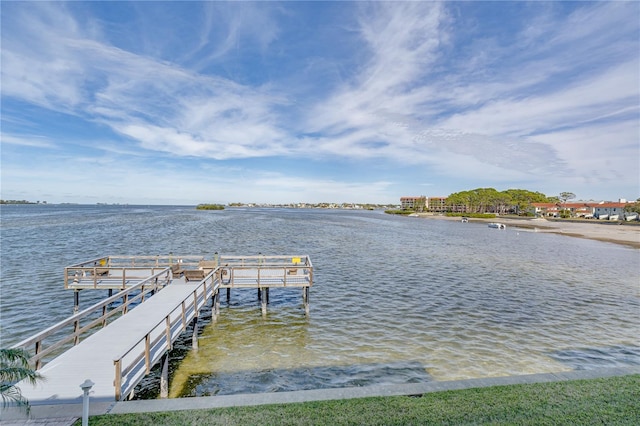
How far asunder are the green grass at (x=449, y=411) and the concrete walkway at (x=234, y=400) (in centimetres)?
18

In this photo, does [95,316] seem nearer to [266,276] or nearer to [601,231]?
[266,276]

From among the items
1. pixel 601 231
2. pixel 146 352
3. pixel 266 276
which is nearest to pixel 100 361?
pixel 146 352

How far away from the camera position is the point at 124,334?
1083 centimetres

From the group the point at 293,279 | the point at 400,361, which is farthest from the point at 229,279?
the point at 400,361

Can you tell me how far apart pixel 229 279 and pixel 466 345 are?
12.0 metres

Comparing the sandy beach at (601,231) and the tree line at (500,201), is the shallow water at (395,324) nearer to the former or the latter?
the sandy beach at (601,231)

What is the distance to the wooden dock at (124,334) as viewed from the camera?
7.65 m

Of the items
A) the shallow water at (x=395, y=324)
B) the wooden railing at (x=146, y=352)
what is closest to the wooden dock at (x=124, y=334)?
the wooden railing at (x=146, y=352)

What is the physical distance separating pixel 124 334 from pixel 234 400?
618cm

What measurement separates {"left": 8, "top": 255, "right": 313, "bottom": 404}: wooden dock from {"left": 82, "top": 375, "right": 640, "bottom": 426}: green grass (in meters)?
2.24

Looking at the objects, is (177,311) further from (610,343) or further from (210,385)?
(610,343)

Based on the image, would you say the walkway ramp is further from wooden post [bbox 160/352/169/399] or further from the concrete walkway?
the concrete walkway

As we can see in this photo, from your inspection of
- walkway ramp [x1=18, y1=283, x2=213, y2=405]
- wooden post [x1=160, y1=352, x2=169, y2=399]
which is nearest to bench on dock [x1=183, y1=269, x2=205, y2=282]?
walkway ramp [x1=18, y1=283, x2=213, y2=405]

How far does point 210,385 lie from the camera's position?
10141 mm
